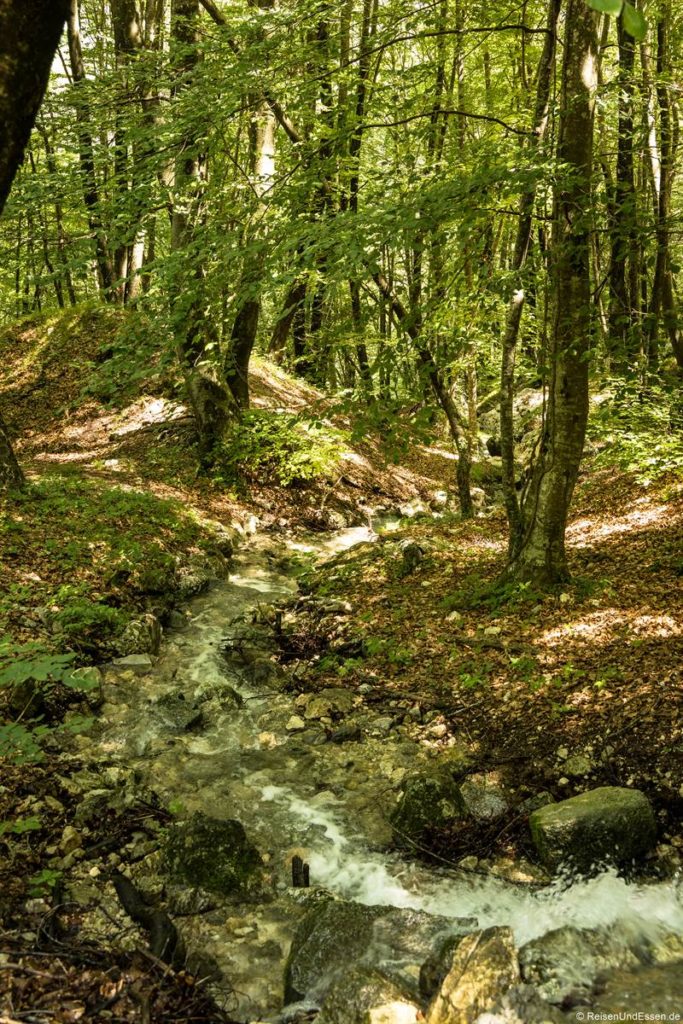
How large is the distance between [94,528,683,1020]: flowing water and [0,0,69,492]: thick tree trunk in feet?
12.7

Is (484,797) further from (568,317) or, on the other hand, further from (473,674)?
(568,317)

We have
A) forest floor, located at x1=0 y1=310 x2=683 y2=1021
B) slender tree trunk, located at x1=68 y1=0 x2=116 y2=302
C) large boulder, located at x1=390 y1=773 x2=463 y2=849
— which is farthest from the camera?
slender tree trunk, located at x1=68 y1=0 x2=116 y2=302

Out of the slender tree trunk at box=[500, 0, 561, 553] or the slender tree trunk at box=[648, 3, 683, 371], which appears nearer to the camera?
the slender tree trunk at box=[500, 0, 561, 553]

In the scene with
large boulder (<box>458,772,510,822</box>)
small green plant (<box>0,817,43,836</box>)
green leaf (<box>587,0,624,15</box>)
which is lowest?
large boulder (<box>458,772,510,822</box>)

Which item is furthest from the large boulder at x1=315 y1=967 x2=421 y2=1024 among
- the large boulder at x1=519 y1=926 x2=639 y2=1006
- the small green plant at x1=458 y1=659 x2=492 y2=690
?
the small green plant at x1=458 y1=659 x2=492 y2=690

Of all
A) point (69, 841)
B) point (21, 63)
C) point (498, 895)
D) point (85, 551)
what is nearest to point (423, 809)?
point (498, 895)

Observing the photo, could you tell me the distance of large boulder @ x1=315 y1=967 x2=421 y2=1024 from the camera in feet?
9.91

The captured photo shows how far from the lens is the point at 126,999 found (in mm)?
2918

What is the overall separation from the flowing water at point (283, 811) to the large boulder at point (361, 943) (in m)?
0.13

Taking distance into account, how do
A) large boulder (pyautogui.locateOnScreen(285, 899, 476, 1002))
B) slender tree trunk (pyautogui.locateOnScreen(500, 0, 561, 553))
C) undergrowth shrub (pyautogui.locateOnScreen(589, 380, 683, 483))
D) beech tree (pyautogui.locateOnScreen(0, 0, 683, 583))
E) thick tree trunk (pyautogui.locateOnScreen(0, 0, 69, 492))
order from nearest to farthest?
thick tree trunk (pyautogui.locateOnScreen(0, 0, 69, 492)) < large boulder (pyautogui.locateOnScreen(285, 899, 476, 1002)) < beech tree (pyautogui.locateOnScreen(0, 0, 683, 583)) < slender tree trunk (pyautogui.locateOnScreen(500, 0, 561, 553)) < undergrowth shrub (pyautogui.locateOnScreen(589, 380, 683, 483))

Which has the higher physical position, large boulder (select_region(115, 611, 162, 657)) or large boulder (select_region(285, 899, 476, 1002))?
large boulder (select_region(115, 611, 162, 657))

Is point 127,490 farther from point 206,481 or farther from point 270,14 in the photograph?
point 270,14

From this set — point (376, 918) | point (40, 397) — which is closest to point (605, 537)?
point (376, 918)

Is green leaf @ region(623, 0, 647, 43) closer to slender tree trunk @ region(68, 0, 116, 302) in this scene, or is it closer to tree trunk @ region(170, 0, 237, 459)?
slender tree trunk @ region(68, 0, 116, 302)
